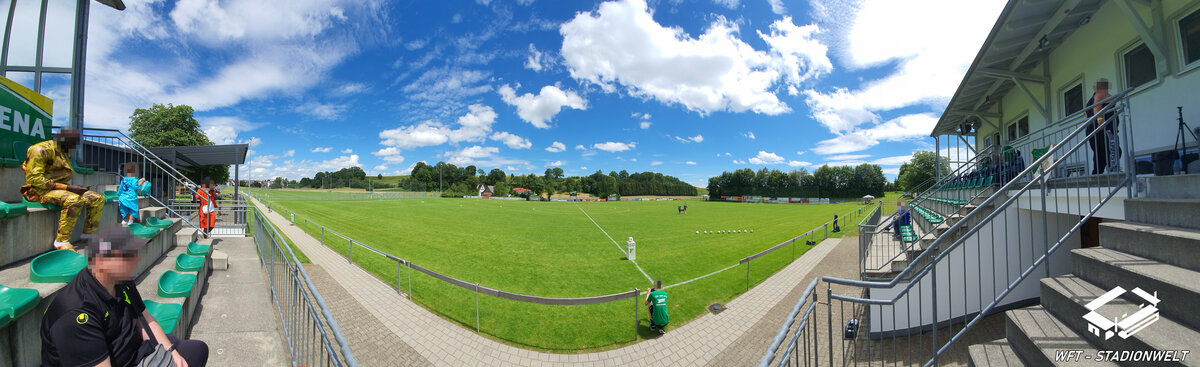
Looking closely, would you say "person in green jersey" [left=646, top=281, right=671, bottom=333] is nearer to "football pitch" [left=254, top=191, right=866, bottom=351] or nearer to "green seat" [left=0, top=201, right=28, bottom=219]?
"football pitch" [left=254, top=191, right=866, bottom=351]

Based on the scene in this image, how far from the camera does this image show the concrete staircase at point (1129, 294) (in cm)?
208

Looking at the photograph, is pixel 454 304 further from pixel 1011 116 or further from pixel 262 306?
pixel 1011 116

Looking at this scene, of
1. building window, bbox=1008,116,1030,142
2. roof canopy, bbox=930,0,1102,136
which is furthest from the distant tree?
building window, bbox=1008,116,1030,142

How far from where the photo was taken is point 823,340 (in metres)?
6.52

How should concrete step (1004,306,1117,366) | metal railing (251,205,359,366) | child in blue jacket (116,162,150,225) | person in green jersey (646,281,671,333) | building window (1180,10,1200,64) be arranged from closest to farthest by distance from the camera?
concrete step (1004,306,1117,366), metal railing (251,205,359,366), building window (1180,10,1200,64), child in blue jacket (116,162,150,225), person in green jersey (646,281,671,333)

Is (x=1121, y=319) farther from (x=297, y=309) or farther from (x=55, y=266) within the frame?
(x=55, y=266)

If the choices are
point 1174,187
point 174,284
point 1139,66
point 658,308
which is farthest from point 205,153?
point 1139,66

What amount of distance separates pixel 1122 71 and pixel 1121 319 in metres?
7.93

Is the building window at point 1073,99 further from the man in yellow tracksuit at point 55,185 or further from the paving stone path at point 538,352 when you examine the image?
the man in yellow tracksuit at point 55,185

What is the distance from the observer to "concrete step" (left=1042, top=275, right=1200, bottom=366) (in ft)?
6.42

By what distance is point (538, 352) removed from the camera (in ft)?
20.6

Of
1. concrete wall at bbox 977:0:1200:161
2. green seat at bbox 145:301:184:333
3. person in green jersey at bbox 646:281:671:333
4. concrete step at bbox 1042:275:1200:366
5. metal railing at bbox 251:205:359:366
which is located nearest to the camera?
concrete step at bbox 1042:275:1200:366

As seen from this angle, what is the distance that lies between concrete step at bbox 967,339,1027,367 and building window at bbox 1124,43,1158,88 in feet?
22.5

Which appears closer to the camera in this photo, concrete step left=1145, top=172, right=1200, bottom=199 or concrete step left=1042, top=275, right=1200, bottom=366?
concrete step left=1042, top=275, right=1200, bottom=366
